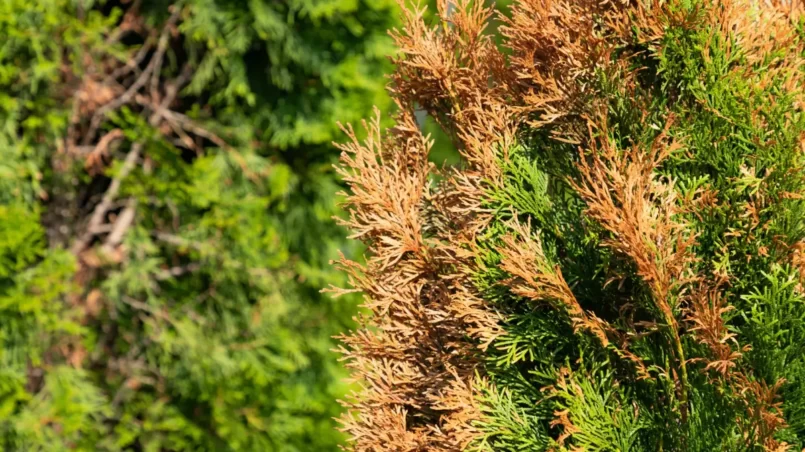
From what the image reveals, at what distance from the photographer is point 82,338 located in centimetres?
585

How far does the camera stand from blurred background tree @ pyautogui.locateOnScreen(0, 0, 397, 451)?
564cm

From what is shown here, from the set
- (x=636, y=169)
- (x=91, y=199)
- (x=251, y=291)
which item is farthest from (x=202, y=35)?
(x=636, y=169)

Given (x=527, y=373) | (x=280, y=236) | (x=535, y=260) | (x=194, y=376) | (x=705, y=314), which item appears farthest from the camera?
(x=280, y=236)

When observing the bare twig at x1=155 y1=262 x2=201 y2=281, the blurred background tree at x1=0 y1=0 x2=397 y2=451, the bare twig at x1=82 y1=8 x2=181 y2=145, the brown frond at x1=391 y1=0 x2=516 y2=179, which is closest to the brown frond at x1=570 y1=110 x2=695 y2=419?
the brown frond at x1=391 y1=0 x2=516 y2=179

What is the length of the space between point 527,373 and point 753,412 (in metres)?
0.66

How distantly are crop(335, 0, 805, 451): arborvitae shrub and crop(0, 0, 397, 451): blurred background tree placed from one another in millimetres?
3320

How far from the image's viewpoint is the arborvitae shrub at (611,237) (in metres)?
2.31

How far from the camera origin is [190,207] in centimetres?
600

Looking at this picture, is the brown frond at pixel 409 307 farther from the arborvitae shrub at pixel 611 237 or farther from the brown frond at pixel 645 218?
the brown frond at pixel 645 218

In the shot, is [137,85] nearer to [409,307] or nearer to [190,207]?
[190,207]

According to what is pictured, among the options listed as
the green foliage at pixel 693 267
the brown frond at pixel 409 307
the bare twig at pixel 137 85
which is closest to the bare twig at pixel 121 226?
the bare twig at pixel 137 85

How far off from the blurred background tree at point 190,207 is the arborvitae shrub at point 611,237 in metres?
3.32

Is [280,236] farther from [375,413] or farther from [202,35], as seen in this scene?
[375,413]

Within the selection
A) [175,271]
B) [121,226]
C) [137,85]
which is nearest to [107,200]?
[121,226]
